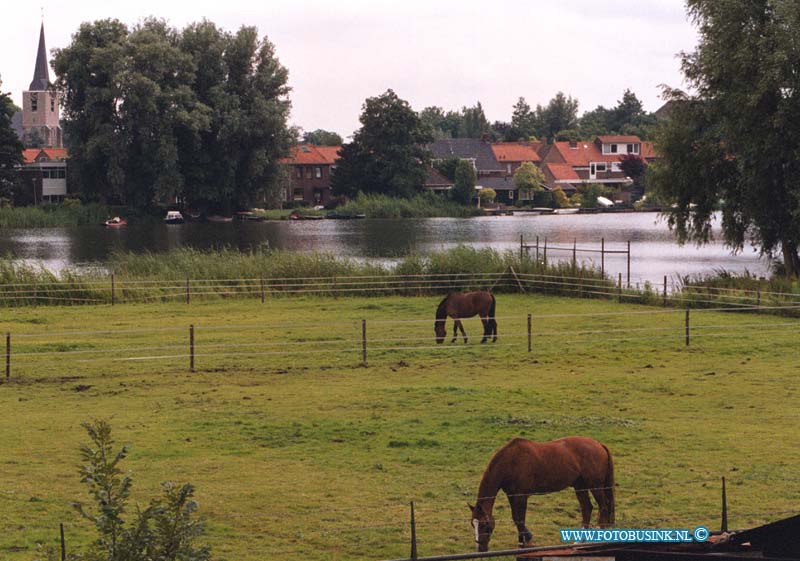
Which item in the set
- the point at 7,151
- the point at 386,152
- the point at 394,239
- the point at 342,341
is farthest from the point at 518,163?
the point at 342,341

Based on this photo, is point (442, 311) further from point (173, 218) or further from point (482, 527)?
point (173, 218)

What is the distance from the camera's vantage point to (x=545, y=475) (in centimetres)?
1220

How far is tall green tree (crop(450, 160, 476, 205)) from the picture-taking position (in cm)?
12516

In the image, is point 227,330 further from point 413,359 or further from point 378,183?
point 378,183

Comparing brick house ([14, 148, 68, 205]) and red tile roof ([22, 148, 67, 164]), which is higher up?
red tile roof ([22, 148, 67, 164])

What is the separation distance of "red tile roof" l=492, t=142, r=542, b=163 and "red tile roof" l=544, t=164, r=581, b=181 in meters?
4.12

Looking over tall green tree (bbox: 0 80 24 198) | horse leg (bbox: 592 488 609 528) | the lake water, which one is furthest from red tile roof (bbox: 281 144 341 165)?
horse leg (bbox: 592 488 609 528)

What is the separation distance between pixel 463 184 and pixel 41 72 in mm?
90234

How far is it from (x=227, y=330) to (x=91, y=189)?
235ft

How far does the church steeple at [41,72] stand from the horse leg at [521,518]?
6929 inches

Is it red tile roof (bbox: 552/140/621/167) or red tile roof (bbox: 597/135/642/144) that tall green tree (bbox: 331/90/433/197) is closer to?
red tile roof (bbox: 552/140/621/167)

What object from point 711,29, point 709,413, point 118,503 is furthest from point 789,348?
point 118,503

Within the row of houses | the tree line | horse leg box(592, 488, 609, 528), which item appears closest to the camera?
horse leg box(592, 488, 609, 528)

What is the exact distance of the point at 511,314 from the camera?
111 feet
